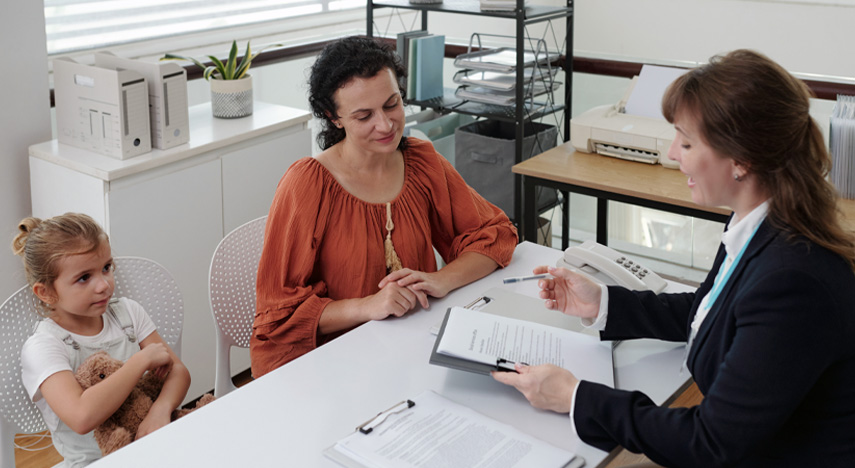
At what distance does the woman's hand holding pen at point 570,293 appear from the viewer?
165cm

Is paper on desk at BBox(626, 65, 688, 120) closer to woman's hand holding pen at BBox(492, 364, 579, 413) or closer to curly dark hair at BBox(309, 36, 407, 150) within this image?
curly dark hair at BBox(309, 36, 407, 150)

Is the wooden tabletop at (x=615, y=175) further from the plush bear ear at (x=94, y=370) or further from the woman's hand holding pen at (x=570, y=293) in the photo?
the plush bear ear at (x=94, y=370)

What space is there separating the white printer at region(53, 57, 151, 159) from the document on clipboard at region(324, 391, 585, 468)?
58.1 inches

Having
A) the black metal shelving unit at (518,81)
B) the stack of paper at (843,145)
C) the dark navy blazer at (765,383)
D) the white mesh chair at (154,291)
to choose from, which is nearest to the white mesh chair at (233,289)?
the white mesh chair at (154,291)

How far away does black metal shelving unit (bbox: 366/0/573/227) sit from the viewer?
3.08 meters

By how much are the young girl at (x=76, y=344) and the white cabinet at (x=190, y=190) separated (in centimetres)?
66

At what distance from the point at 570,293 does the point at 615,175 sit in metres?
1.19

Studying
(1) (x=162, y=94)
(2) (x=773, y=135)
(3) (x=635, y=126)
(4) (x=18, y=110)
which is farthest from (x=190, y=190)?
(2) (x=773, y=135)

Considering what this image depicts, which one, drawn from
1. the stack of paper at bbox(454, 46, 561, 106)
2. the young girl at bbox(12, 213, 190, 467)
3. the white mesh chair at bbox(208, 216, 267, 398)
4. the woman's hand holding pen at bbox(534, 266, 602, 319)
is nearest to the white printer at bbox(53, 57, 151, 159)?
the white mesh chair at bbox(208, 216, 267, 398)

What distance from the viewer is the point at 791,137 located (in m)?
1.21

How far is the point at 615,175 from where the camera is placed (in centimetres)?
279

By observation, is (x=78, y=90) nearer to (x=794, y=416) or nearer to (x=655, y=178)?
(x=655, y=178)

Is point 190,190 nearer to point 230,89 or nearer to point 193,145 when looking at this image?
point 193,145

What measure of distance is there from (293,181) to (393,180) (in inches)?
10.1
